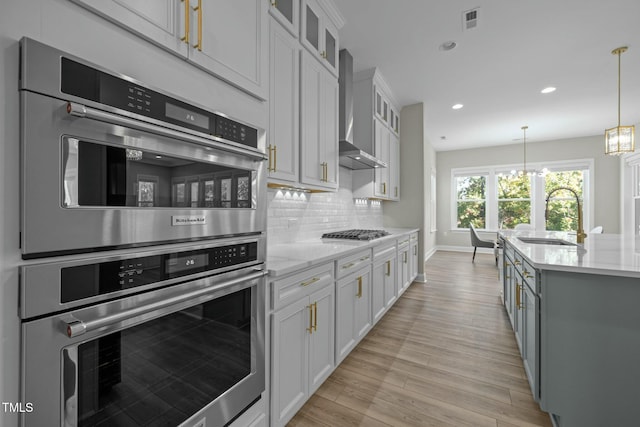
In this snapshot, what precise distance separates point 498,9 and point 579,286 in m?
2.56

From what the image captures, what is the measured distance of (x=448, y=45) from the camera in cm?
315

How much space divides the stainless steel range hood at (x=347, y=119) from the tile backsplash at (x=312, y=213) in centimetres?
48

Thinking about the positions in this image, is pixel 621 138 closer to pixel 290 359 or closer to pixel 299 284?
pixel 299 284

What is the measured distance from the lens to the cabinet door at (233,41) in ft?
3.37

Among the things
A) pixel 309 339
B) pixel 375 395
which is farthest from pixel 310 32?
pixel 375 395

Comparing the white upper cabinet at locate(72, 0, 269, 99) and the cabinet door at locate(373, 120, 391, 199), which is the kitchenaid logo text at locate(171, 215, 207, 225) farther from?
the cabinet door at locate(373, 120, 391, 199)

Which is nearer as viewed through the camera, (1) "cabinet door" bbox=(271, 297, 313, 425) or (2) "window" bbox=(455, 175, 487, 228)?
(1) "cabinet door" bbox=(271, 297, 313, 425)

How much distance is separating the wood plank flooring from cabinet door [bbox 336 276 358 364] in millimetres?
167

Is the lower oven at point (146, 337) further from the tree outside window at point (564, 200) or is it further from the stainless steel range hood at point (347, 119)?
the tree outside window at point (564, 200)

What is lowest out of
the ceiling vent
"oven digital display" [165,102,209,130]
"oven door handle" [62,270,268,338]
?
"oven door handle" [62,270,268,338]

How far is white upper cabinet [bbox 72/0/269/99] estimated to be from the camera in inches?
32.8

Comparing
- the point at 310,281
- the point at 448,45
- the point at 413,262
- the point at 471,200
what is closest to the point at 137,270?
the point at 310,281

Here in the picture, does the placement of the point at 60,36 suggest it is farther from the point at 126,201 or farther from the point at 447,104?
the point at 447,104

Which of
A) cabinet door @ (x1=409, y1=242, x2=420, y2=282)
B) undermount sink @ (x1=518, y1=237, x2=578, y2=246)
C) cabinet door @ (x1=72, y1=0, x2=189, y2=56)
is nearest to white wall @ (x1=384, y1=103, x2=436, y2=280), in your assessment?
cabinet door @ (x1=409, y1=242, x2=420, y2=282)
